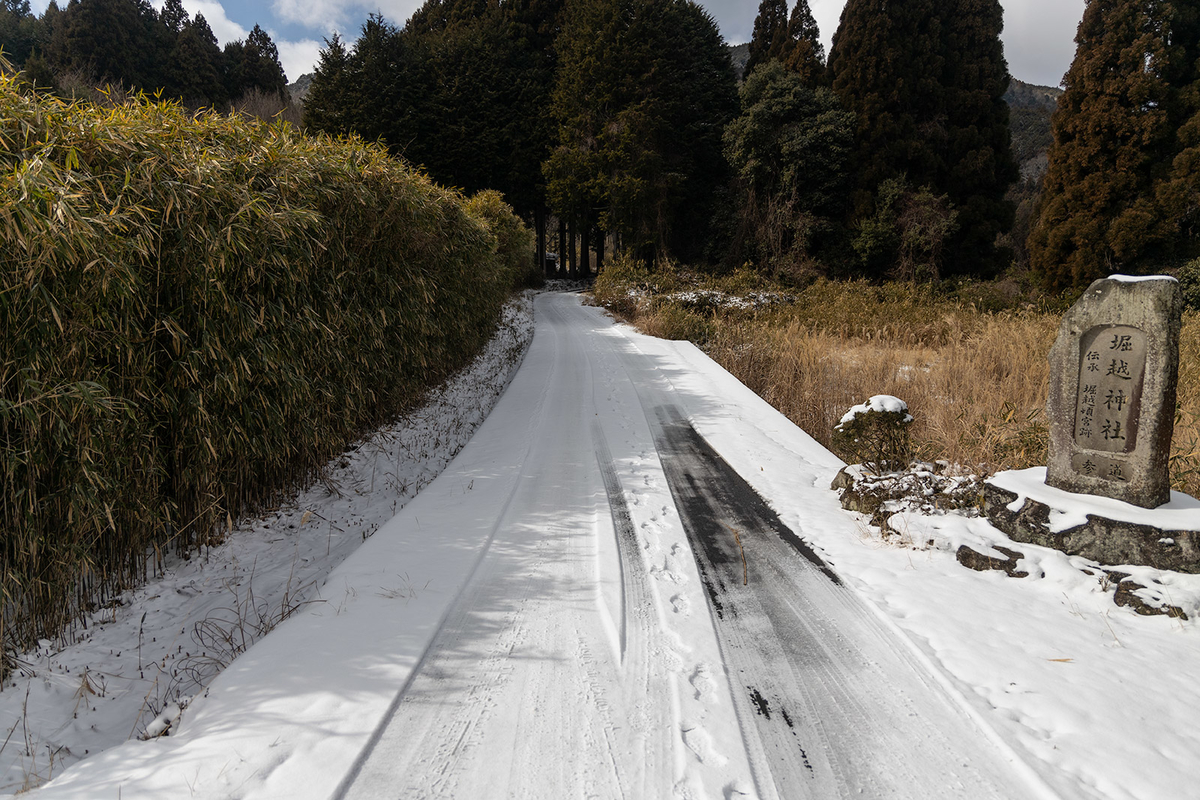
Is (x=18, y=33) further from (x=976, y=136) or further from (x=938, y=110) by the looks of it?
(x=976, y=136)

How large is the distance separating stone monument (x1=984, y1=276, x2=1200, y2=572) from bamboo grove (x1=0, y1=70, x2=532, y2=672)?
13.1 feet

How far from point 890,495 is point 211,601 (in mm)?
3685

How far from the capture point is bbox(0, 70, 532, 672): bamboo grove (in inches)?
76.2

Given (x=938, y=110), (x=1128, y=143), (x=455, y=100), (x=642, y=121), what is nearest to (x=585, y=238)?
(x=642, y=121)

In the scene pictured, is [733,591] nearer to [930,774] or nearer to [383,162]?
[930,774]

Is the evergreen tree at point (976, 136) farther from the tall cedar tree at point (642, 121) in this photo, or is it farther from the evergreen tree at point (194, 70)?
the evergreen tree at point (194, 70)

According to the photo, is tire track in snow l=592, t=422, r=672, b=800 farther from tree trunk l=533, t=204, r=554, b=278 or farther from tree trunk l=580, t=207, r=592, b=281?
tree trunk l=533, t=204, r=554, b=278

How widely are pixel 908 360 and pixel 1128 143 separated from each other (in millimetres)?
9645

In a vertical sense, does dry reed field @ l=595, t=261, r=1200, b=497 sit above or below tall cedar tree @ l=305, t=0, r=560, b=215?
below

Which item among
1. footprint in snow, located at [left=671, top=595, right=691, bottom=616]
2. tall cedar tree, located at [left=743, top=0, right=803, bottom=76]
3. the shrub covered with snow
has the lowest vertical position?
footprint in snow, located at [left=671, top=595, right=691, bottom=616]

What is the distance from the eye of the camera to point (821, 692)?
1882 millimetres

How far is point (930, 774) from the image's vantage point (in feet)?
5.11

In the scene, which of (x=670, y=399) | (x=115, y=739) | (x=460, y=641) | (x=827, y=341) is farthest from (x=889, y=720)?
(x=827, y=341)

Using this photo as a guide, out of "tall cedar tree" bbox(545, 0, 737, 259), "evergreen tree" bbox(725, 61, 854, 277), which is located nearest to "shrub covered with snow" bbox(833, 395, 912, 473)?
"evergreen tree" bbox(725, 61, 854, 277)
